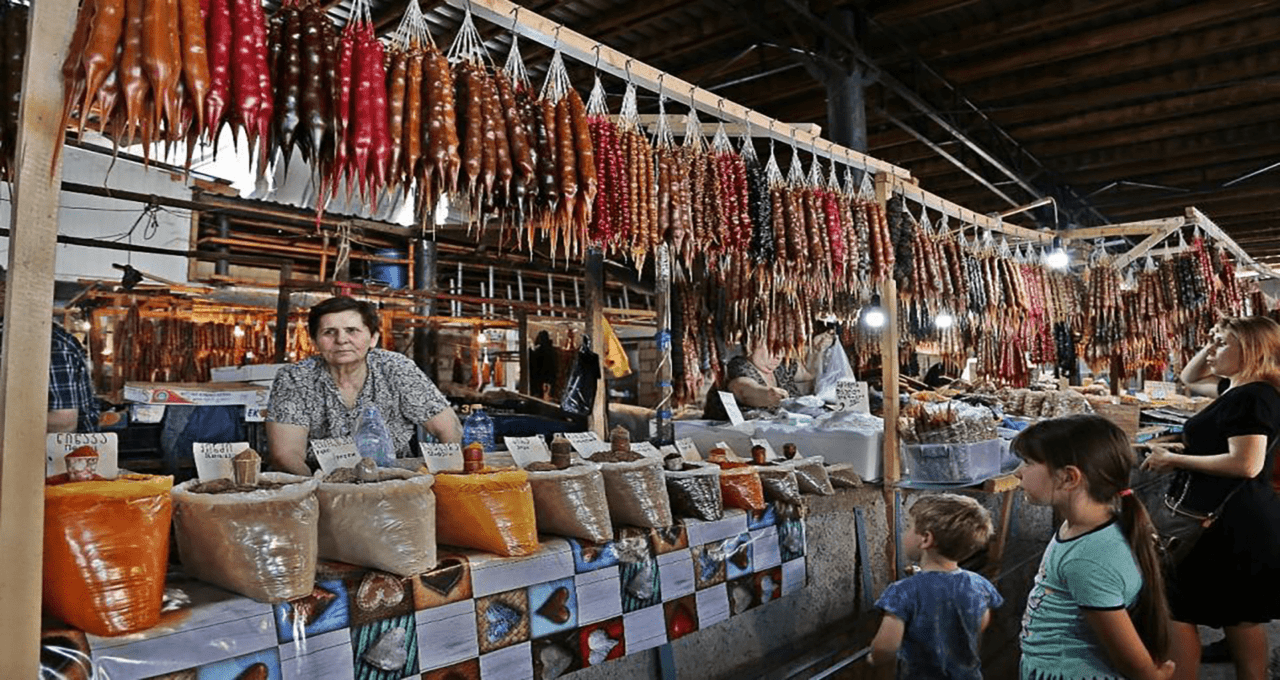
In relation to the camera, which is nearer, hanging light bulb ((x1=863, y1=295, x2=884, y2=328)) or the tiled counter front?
the tiled counter front

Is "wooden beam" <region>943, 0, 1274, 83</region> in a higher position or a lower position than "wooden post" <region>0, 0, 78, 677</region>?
higher

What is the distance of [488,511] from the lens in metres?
2.11

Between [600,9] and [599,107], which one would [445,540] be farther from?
[600,9]

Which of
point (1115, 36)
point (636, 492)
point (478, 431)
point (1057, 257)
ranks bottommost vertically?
point (636, 492)

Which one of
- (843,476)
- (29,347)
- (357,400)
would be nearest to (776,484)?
Answer: (843,476)

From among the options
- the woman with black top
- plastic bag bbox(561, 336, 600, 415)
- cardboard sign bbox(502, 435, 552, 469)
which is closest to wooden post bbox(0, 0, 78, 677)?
cardboard sign bbox(502, 435, 552, 469)

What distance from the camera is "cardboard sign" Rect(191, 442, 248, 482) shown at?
6.49ft

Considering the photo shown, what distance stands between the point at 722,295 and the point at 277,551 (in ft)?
12.6

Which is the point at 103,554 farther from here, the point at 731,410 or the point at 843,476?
the point at 731,410

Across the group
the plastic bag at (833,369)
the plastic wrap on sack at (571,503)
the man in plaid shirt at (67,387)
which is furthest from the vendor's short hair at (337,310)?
the plastic bag at (833,369)

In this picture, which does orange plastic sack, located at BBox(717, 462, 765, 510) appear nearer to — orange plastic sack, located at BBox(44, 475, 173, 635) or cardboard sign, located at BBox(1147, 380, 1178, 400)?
orange plastic sack, located at BBox(44, 475, 173, 635)

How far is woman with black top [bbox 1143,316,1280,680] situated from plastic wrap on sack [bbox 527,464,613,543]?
2757mm

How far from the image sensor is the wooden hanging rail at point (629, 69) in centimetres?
254

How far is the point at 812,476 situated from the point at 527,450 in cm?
149
